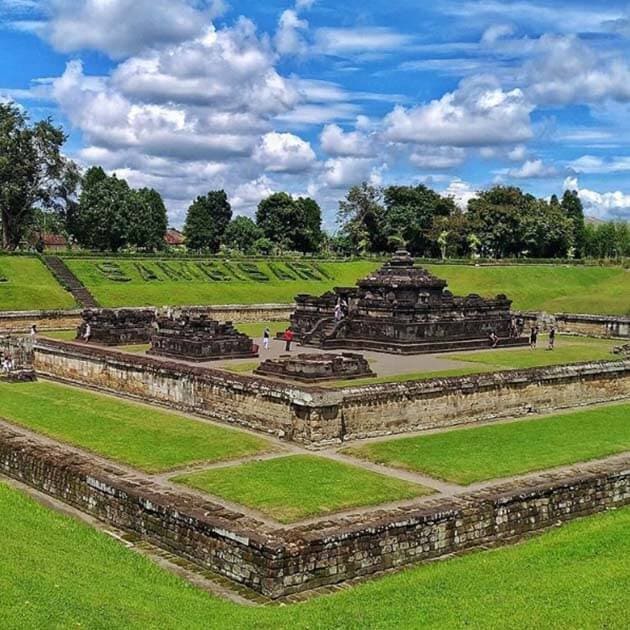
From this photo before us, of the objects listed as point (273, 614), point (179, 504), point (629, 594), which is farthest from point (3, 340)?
point (629, 594)

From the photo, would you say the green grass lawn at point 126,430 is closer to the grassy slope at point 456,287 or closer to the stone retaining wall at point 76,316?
the stone retaining wall at point 76,316

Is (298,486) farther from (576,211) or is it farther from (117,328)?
(576,211)

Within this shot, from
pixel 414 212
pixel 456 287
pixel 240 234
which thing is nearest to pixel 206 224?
pixel 240 234

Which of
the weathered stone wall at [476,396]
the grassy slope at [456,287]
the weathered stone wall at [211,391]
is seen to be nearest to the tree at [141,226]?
the grassy slope at [456,287]

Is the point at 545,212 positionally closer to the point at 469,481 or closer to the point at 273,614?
the point at 469,481

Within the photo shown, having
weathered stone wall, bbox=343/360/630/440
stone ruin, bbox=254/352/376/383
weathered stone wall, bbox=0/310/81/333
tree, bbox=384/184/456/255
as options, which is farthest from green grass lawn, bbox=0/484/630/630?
tree, bbox=384/184/456/255

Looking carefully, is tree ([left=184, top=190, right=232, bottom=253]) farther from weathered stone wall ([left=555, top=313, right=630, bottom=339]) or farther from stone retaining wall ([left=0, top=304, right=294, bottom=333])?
weathered stone wall ([left=555, top=313, right=630, bottom=339])

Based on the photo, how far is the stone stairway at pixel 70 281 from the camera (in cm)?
3869

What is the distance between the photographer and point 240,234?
90.9 metres

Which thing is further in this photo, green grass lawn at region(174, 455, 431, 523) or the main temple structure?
the main temple structure

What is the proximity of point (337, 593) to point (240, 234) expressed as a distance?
3283 inches

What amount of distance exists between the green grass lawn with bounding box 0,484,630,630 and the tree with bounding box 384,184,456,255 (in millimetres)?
65091

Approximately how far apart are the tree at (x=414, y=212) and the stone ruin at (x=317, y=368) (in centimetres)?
5322

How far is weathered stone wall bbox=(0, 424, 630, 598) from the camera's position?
29.1ft
